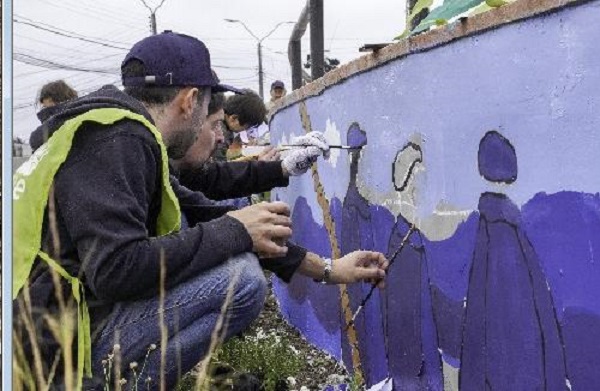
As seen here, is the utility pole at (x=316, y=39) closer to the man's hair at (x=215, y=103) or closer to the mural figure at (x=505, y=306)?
the man's hair at (x=215, y=103)

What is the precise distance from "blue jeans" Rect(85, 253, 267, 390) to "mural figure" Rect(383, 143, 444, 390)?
71 centimetres

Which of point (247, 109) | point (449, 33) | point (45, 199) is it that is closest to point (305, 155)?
point (449, 33)

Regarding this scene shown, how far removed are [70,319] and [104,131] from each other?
0.59 m

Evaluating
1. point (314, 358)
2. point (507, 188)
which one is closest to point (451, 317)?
point (507, 188)

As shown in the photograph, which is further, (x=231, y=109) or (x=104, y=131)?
(x=231, y=109)

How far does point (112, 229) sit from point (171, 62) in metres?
0.71

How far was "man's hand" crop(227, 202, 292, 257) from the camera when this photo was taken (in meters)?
2.57

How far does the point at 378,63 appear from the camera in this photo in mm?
3334

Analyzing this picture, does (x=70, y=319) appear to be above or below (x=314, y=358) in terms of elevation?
above

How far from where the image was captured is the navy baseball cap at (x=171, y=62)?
2.66m

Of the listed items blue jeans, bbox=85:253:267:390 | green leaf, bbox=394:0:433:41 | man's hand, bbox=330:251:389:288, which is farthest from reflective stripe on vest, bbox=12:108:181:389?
green leaf, bbox=394:0:433:41

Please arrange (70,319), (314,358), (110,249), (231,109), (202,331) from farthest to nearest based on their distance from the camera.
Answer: (231,109) → (314,358) → (202,331) → (70,319) → (110,249)

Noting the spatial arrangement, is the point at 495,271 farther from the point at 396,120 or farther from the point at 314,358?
the point at 314,358

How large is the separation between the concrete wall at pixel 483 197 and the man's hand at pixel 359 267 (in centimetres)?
9
